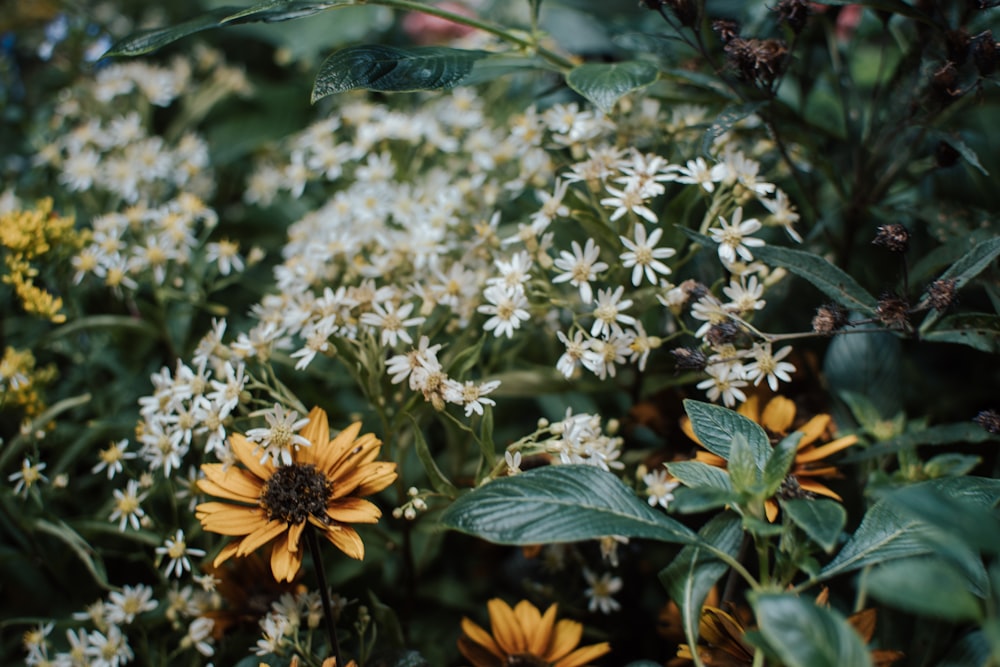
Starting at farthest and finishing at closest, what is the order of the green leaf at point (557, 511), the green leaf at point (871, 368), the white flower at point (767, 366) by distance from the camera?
the green leaf at point (871, 368) → the white flower at point (767, 366) → the green leaf at point (557, 511)

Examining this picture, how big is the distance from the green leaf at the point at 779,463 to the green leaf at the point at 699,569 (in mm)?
49

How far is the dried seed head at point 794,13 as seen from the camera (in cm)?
57

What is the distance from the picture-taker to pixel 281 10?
59 cm

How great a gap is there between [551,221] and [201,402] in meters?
0.31

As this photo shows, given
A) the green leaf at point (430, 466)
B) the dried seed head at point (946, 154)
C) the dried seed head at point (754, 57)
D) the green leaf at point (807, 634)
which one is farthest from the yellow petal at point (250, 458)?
the dried seed head at point (946, 154)

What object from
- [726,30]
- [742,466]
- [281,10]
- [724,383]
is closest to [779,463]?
[742,466]

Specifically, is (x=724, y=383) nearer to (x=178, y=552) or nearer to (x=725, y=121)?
(x=725, y=121)

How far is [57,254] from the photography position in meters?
0.73

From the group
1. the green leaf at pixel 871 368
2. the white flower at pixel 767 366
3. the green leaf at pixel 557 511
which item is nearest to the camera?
the green leaf at pixel 557 511

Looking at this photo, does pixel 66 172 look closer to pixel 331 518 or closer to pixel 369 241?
pixel 369 241

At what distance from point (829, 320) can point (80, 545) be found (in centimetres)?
60

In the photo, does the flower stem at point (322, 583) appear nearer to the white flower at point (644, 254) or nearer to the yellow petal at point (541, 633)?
the yellow petal at point (541, 633)

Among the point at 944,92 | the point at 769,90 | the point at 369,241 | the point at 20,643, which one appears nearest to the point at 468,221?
the point at 369,241

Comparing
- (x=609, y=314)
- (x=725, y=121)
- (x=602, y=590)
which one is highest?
(x=725, y=121)
